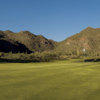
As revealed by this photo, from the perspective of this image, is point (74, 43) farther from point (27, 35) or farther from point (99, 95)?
point (99, 95)

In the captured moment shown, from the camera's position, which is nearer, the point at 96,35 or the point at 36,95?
the point at 36,95

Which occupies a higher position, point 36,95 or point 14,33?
point 14,33

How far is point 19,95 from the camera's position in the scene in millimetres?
4375

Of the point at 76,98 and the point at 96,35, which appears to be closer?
the point at 76,98

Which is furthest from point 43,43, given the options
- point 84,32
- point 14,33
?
point 84,32

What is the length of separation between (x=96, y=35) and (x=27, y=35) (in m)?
55.6

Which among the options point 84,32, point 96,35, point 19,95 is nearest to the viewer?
point 19,95

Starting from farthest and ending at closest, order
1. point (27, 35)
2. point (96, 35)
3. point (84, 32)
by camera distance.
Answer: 1. point (27, 35)
2. point (84, 32)
3. point (96, 35)

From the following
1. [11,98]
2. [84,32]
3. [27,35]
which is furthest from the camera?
[27,35]

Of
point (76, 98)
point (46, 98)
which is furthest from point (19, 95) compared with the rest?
point (76, 98)

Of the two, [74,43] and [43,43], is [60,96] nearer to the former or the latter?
[74,43]

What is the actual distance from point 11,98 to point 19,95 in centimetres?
31

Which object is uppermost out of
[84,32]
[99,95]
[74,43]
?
[84,32]

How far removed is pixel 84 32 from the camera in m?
124
